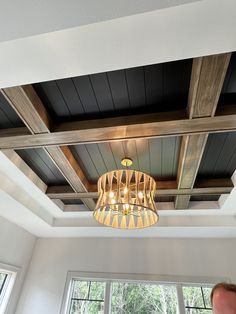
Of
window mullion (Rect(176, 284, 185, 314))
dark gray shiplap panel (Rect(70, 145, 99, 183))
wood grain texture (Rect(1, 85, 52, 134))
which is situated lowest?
window mullion (Rect(176, 284, 185, 314))

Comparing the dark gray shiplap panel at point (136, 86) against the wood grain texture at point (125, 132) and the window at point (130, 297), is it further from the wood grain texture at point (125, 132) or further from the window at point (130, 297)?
the window at point (130, 297)

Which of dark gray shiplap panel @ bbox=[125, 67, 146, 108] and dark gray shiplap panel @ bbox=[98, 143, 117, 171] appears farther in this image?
dark gray shiplap panel @ bbox=[98, 143, 117, 171]

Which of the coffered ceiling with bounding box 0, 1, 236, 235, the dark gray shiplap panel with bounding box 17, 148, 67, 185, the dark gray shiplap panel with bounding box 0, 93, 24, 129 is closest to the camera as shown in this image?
the coffered ceiling with bounding box 0, 1, 236, 235

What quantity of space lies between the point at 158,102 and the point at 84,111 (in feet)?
1.91

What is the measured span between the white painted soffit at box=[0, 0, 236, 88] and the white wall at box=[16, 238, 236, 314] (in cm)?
309

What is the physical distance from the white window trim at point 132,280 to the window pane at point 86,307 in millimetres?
97

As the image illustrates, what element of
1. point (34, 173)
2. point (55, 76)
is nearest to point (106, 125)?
point (55, 76)

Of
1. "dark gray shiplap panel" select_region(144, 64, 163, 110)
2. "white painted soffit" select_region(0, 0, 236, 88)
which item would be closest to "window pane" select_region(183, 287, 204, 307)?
"dark gray shiplap panel" select_region(144, 64, 163, 110)

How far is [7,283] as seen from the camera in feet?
11.1

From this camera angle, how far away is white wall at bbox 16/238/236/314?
319 centimetres

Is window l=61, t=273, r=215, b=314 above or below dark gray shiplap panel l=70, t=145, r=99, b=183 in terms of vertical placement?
below

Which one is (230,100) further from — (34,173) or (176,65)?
(34,173)

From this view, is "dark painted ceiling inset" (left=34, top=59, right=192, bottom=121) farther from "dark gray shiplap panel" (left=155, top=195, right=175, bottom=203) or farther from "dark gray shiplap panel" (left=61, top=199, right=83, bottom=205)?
"dark gray shiplap panel" (left=61, top=199, right=83, bottom=205)

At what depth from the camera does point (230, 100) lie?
150 cm
